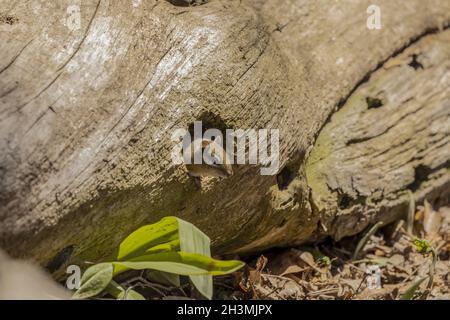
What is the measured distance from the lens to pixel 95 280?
254 cm

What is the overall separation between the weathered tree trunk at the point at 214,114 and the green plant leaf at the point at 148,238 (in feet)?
0.33

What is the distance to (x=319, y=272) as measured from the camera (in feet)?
11.1

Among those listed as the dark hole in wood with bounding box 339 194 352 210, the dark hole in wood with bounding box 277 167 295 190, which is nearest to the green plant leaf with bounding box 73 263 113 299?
the dark hole in wood with bounding box 277 167 295 190

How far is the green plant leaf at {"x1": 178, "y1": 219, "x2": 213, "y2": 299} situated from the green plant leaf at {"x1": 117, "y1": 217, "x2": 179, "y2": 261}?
13 centimetres

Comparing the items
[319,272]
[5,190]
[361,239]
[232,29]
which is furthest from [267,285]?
[5,190]

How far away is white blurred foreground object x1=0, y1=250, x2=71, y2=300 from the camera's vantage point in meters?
2.46

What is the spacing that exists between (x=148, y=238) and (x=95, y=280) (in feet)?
0.79

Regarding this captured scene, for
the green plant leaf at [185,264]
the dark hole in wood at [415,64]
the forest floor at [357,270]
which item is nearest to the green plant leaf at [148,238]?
the green plant leaf at [185,264]

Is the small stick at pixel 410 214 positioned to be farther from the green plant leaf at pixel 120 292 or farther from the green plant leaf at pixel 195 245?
the green plant leaf at pixel 120 292

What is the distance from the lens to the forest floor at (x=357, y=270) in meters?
3.16

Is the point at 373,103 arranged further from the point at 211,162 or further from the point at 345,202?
the point at 211,162

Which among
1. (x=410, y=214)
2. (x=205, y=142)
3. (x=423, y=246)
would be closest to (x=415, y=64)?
(x=410, y=214)
